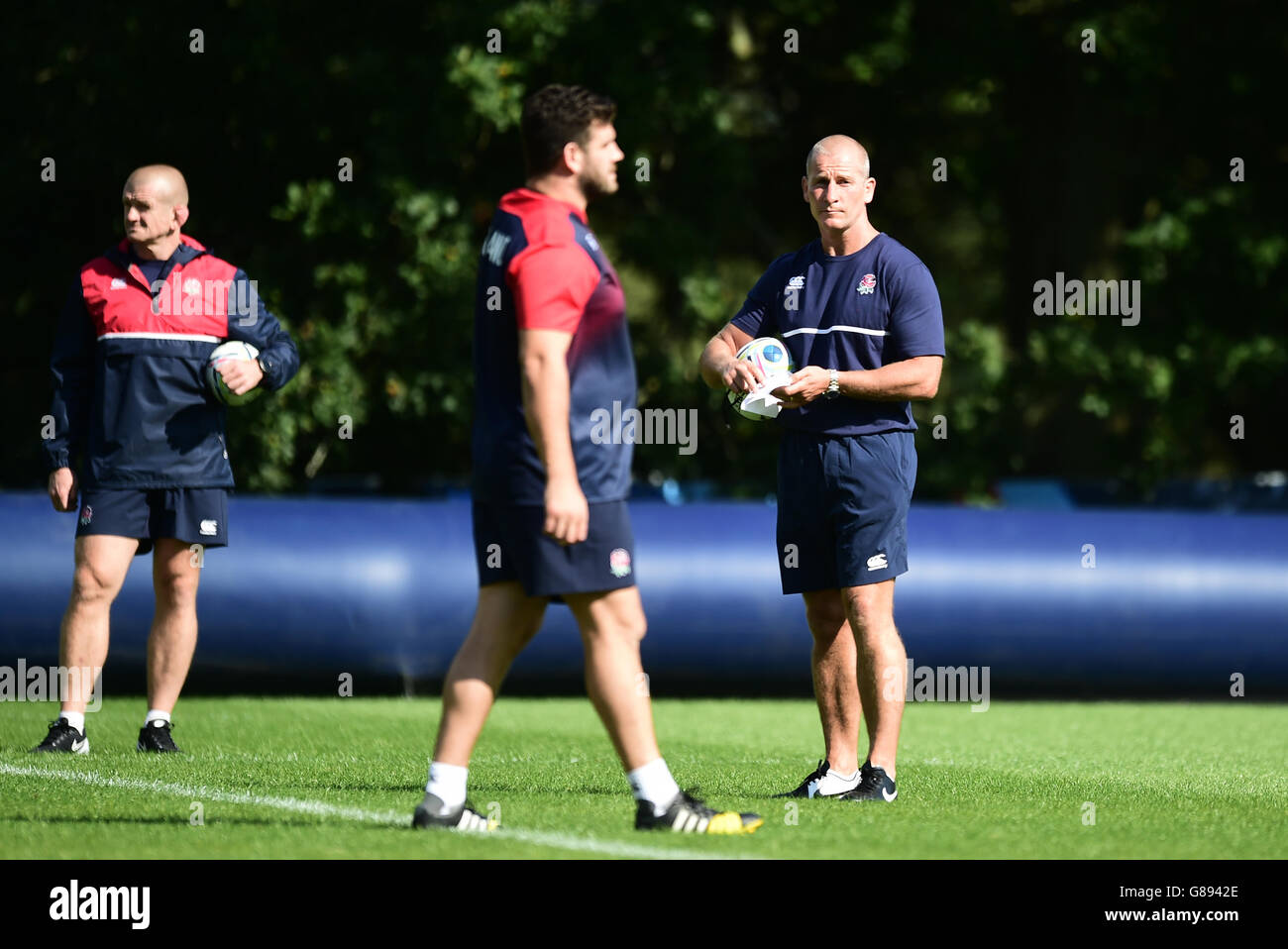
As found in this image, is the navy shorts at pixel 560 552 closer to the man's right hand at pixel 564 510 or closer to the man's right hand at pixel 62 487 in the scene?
the man's right hand at pixel 564 510

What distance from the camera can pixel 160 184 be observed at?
23.5ft

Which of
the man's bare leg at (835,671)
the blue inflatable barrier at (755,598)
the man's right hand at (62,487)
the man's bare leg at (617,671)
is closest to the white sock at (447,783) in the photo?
the man's bare leg at (617,671)

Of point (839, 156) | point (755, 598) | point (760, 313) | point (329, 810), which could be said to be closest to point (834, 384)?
point (760, 313)

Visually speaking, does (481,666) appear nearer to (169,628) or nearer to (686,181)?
(169,628)

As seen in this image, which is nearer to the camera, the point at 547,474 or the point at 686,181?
the point at 547,474

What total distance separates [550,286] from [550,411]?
332 millimetres

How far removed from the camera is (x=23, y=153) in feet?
47.2

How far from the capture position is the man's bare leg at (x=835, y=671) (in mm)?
6129

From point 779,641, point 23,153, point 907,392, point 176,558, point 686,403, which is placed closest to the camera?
point 907,392

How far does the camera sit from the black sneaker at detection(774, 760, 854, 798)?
598 cm

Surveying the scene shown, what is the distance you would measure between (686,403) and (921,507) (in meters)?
4.86

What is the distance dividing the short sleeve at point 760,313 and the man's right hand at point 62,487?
2.83 m
